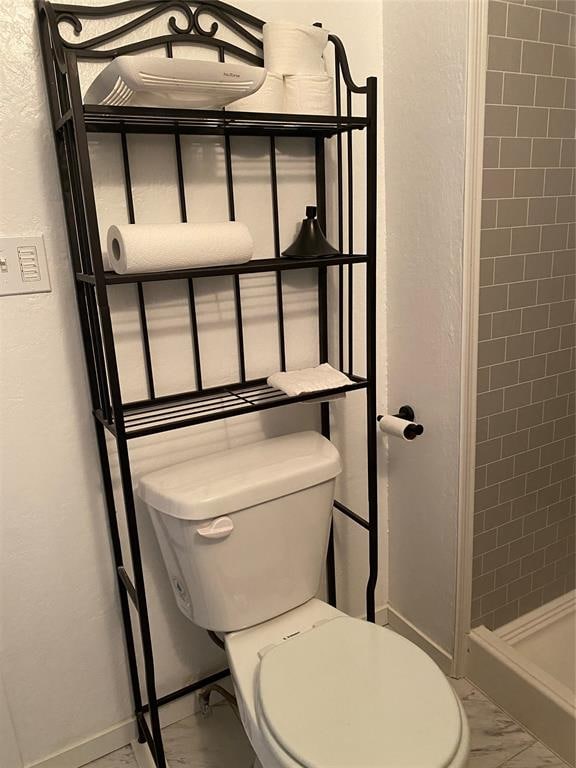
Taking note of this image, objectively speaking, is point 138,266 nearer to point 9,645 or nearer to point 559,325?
point 9,645

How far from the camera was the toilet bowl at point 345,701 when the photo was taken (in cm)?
98

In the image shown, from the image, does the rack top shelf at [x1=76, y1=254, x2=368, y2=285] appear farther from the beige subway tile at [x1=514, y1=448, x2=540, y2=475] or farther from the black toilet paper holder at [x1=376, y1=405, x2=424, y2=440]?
the beige subway tile at [x1=514, y1=448, x2=540, y2=475]

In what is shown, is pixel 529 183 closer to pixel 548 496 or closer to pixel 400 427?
pixel 400 427

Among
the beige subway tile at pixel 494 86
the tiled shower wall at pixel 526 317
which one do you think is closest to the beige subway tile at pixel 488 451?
the tiled shower wall at pixel 526 317

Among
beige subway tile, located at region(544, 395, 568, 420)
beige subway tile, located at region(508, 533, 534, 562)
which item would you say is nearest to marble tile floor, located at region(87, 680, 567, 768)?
beige subway tile, located at region(508, 533, 534, 562)

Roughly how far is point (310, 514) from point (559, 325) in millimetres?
838

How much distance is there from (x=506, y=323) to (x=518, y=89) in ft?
1.74

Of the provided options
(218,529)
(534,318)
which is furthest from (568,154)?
(218,529)

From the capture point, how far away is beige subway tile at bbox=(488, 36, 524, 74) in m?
1.28

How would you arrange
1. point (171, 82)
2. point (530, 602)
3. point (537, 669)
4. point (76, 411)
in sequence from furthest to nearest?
1. point (530, 602)
2. point (537, 669)
3. point (76, 411)
4. point (171, 82)

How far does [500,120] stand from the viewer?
1332 mm

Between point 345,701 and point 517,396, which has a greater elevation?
point 517,396

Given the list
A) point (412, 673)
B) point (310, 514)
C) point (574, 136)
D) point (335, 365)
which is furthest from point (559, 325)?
point (412, 673)

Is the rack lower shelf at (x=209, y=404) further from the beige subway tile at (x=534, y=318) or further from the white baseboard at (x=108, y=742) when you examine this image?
the white baseboard at (x=108, y=742)
